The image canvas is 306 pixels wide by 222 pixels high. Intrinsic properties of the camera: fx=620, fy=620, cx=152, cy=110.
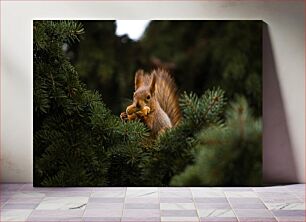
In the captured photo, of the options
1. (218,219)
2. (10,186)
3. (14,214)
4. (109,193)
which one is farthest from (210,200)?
(10,186)

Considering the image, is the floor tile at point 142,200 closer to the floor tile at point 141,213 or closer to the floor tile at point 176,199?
the floor tile at point 176,199

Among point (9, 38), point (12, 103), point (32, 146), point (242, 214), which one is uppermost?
point (9, 38)

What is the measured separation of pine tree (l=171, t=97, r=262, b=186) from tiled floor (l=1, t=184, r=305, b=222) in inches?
4.4

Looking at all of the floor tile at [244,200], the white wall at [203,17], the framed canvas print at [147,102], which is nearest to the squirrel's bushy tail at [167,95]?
the framed canvas print at [147,102]

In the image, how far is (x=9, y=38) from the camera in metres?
5.60

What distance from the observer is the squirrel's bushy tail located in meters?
5.53

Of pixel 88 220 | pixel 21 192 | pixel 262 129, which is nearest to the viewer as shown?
pixel 88 220

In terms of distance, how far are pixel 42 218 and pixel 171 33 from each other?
206 cm

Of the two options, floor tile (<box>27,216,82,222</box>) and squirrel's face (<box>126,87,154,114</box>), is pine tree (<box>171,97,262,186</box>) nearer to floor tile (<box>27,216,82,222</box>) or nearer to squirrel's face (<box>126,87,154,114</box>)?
squirrel's face (<box>126,87,154,114</box>)

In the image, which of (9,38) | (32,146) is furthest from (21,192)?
(9,38)

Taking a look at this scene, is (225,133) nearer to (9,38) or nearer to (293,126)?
(293,126)

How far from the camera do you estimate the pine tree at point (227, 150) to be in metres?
5.52

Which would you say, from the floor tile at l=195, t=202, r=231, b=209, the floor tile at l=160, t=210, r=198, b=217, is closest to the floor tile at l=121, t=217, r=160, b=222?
the floor tile at l=160, t=210, r=198, b=217

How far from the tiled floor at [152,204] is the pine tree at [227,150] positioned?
0.11m
